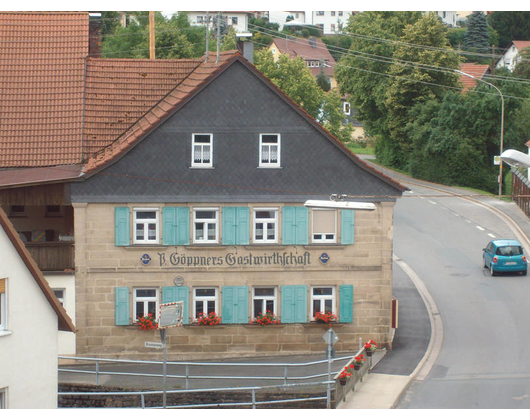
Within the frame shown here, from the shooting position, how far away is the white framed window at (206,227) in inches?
1259

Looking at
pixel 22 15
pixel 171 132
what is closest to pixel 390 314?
pixel 171 132

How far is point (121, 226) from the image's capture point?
31469 millimetres

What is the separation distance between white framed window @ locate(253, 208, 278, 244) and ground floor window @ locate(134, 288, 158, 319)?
356 centimetres

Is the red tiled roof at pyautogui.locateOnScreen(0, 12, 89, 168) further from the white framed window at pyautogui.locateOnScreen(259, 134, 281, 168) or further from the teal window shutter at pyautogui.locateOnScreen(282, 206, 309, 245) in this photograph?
the teal window shutter at pyautogui.locateOnScreen(282, 206, 309, 245)

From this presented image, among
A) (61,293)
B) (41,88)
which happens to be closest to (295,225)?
(61,293)

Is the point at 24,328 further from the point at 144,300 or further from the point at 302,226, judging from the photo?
the point at 302,226

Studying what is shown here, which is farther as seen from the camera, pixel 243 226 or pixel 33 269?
pixel 243 226

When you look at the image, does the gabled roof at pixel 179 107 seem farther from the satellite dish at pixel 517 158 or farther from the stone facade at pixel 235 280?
the satellite dish at pixel 517 158

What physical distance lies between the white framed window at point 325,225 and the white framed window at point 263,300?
2.14 m

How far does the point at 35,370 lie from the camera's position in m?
21.0

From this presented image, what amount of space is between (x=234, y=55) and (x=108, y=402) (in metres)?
10.8

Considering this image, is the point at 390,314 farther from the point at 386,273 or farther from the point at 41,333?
the point at 41,333

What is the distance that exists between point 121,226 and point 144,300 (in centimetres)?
245

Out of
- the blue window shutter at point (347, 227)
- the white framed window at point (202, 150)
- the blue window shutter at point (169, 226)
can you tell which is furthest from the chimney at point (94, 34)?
the blue window shutter at point (347, 227)
